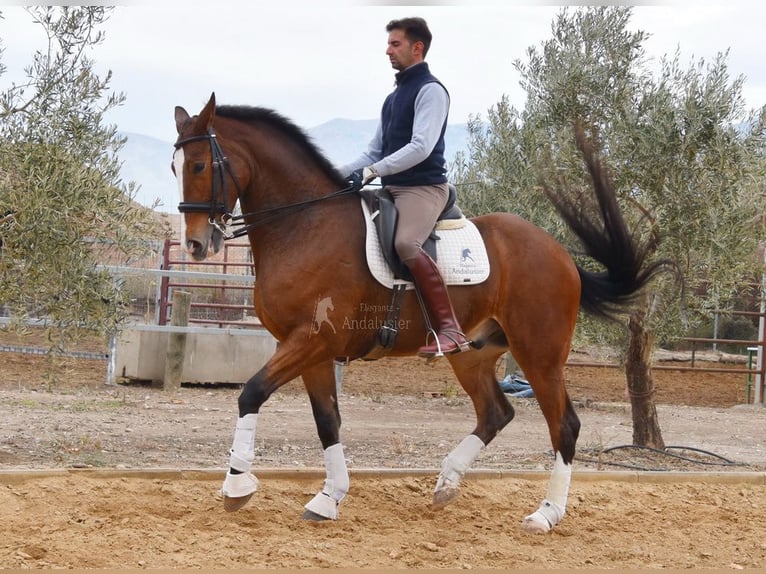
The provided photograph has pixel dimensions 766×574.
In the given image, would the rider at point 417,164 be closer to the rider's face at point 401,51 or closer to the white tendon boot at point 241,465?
the rider's face at point 401,51

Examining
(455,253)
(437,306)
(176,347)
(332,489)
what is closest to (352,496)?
(332,489)

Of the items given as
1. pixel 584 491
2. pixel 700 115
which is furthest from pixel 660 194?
pixel 584 491

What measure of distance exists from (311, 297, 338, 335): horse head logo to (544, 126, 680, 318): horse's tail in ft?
6.60

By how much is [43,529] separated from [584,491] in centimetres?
375

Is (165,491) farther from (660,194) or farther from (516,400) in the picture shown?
(516,400)

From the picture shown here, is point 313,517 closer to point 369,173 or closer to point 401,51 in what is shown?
point 369,173

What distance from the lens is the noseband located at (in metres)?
5.62

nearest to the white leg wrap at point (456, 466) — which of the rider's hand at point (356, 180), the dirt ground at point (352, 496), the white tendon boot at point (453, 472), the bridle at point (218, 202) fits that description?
the white tendon boot at point (453, 472)

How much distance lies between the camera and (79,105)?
704 cm

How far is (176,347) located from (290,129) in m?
7.65

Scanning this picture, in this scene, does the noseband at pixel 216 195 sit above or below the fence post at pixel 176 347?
above

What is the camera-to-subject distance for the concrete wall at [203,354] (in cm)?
1341

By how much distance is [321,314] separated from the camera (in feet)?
18.6

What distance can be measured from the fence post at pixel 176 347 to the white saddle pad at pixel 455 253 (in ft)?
25.0
